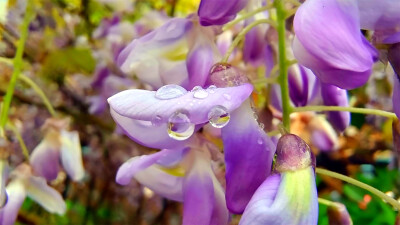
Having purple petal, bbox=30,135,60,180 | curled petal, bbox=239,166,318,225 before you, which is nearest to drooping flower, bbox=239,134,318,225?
curled petal, bbox=239,166,318,225

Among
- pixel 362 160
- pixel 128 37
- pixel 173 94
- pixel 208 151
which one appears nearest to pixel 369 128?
pixel 362 160

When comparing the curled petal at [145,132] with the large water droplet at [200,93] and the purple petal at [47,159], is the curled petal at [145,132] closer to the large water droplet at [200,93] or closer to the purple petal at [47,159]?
the large water droplet at [200,93]

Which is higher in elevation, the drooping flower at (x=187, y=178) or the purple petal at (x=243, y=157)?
the purple petal at (x=243, y=157)

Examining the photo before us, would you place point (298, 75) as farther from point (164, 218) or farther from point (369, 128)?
point (369, 128)

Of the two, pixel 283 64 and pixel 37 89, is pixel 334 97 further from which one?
pixel 37 89

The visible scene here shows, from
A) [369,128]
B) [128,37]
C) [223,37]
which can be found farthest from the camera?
[369,128]

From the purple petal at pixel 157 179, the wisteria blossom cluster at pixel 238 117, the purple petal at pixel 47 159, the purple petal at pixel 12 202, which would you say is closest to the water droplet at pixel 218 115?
the wisteria blossom cluster at pixel 238 117

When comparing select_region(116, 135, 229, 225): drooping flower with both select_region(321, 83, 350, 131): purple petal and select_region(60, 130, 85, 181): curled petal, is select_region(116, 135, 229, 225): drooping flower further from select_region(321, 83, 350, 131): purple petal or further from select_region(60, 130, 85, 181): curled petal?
select_region(60, 130, 85, 181): curled petal
